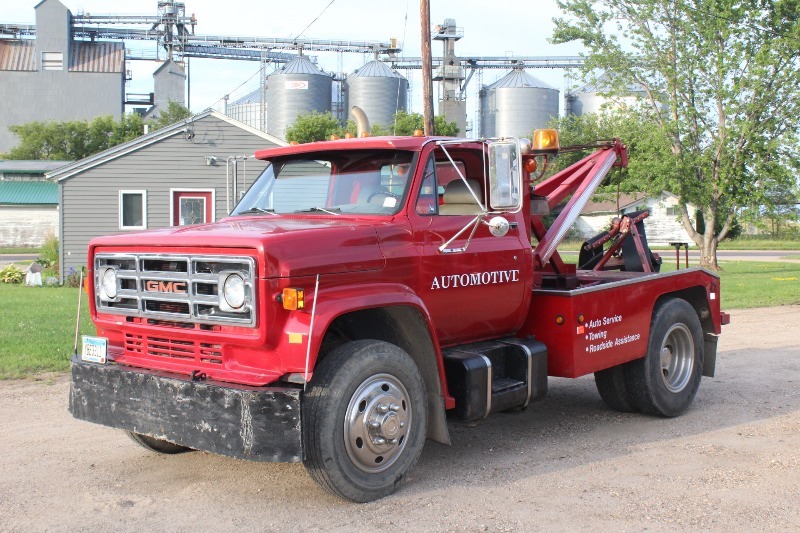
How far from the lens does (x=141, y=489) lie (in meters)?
5.54

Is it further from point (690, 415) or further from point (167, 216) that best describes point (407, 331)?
point (167, 216)

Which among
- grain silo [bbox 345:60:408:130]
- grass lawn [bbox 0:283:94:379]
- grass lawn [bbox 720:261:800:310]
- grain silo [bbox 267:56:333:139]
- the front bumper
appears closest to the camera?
the front bumper

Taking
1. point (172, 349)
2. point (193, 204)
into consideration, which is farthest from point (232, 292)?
point (193, 204)

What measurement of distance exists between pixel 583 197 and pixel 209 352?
4.10 meters

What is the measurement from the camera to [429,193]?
237 inches

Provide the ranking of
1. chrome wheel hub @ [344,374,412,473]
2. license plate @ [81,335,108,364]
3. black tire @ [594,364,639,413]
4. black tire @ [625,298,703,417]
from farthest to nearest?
black tire @ [594,364,639,413]
black tire @ [625,298,703,417]
license plate @ [81,335,108,364]
chrome wheel hub @ [344,374,412,473]

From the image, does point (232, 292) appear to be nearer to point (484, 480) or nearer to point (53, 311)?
point (484, 480)

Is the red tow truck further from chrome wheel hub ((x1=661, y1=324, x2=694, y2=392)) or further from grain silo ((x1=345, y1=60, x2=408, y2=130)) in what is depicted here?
grain silo ((x1=345, y1=60, x2=408, y2=130))

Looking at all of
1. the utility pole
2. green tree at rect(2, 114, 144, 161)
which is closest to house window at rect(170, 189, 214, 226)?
the utility pole

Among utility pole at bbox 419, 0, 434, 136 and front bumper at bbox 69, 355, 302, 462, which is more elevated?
utility pole at bbox 419, 0, 434, 136

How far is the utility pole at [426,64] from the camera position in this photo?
16320 millimetres

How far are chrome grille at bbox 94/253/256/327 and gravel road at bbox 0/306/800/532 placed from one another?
3.74 feet

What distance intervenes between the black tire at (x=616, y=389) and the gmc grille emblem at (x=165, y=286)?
154 inches

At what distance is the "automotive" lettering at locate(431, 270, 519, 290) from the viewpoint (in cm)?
589
